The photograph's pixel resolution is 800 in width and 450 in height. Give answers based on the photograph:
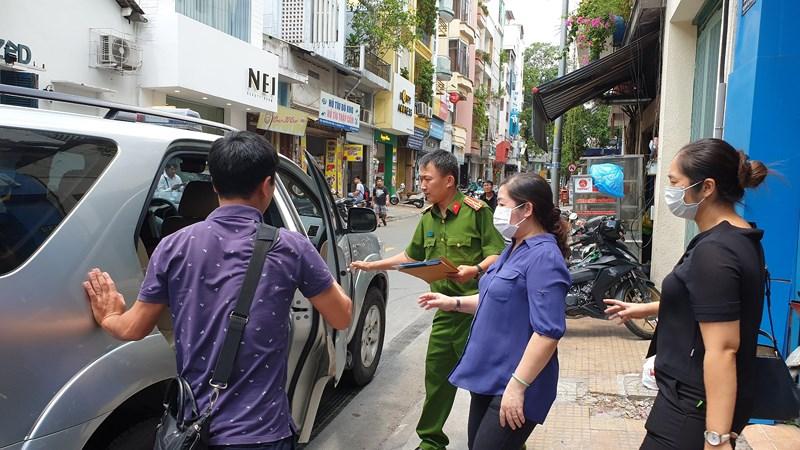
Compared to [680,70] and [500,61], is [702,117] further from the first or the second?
[500,61]

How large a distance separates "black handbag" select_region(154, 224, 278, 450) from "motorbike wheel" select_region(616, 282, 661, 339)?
18.2 feet

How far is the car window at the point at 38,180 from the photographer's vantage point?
191 centimetres

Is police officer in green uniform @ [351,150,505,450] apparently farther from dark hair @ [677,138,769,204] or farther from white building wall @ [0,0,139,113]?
white building wall @ [0,0,139,113]

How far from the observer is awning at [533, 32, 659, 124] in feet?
32.0

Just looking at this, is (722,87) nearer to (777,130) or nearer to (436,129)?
(777,130)

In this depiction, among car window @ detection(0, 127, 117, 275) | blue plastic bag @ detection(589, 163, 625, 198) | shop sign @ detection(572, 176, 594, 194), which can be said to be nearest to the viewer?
car window @ detection(0, 127, 117, 275)

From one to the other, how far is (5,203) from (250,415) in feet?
3.49

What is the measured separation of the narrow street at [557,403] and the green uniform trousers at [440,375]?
1.47 feet

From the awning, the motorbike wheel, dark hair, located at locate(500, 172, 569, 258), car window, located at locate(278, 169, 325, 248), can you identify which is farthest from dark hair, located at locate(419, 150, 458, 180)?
the awning

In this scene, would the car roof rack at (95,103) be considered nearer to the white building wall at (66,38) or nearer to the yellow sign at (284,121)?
the white building wall at (66,38)

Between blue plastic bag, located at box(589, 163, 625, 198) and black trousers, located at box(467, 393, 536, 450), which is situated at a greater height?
blue plastic bag, located at box(589, 163, 625, 198)

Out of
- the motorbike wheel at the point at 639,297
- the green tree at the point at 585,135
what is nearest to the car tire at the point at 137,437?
the motorbike wheel at the point at 639,297

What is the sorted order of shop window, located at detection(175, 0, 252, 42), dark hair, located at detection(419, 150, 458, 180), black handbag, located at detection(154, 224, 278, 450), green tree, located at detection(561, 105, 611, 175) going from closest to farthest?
black handbag, located at detection(154, 224, 278, 450) < dark hair, located at detection(419, 150, 458, 180) < shop window, located at detection(175, 0, 252, 42) < green tree, located at detection(561, 105, 611, 175)

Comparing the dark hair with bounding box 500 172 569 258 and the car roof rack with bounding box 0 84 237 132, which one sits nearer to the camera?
the car roof rack with bounding box 0 84 237 132
